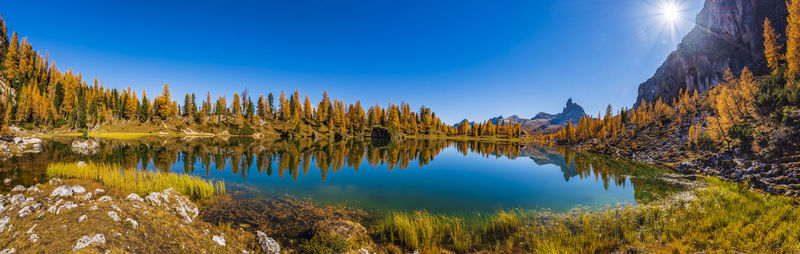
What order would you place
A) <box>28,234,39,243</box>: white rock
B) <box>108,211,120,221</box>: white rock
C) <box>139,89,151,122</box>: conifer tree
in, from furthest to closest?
<box>139,89,151,122</box>: conifer tree, <box>108,211,120,221</box>: white rock, <box>28,234,39,243</box>: white rock

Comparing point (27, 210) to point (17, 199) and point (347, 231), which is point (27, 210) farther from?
point (347, 231)

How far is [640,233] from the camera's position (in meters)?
10.5

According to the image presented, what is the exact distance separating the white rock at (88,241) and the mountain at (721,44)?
153382 millimetres

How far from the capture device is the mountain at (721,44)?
303 feet

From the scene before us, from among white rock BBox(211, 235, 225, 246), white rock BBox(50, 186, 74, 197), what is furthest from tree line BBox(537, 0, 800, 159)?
white rock BBox(50, 186, 74, 197)

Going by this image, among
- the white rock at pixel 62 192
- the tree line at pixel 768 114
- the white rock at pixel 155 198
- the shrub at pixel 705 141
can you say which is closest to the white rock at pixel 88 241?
the white rock at pixel 155 198

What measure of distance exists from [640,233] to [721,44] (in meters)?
188

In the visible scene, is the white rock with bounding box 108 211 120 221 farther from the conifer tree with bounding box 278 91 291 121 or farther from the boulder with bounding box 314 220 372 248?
the conifer tree with bounding box 278 91 291 121

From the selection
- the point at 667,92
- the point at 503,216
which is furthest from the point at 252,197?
the point at 667,92

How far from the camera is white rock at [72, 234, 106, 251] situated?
5777 millimetres

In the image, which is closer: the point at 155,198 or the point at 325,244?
the point at 325,244

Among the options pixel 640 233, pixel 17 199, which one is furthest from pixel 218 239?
pixel 640 233

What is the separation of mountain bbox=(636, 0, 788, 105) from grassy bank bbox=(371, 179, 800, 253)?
13111 cm

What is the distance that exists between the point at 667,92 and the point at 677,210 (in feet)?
716
